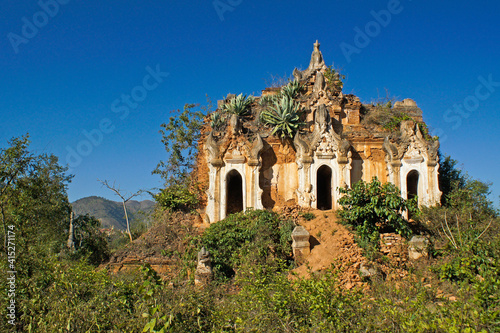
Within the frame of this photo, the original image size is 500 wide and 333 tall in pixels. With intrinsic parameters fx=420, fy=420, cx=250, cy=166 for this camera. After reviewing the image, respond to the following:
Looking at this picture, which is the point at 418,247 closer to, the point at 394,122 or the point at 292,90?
the point at 394,122

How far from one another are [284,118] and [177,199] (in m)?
5.82

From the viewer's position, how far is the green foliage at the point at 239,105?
20.3 meters

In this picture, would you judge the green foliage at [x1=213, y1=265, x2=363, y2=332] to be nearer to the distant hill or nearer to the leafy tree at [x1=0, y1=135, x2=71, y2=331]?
the leafy tree at [x1=0, y1=135, x2=71, y2=331]

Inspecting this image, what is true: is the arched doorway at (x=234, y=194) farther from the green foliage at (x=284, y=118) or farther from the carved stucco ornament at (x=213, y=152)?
the green foliage at (x=284, y=118)

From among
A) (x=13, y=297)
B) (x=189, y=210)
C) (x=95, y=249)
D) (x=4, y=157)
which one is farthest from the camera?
(x=95, y=249)

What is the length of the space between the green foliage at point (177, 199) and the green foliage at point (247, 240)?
9.33ft

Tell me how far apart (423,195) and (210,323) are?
45.4 feet

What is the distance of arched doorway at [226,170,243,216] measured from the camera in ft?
63.1

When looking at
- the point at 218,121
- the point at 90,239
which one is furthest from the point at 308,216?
the point at 90,239

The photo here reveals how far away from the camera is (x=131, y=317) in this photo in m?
7.30

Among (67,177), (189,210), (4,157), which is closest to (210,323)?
(4,157)

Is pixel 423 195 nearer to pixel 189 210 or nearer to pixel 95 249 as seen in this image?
pixel 189 210

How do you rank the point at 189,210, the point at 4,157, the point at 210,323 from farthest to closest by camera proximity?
the point at 189,210, the point at 4,157, the point at 210,323

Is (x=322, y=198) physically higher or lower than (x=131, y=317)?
higher
